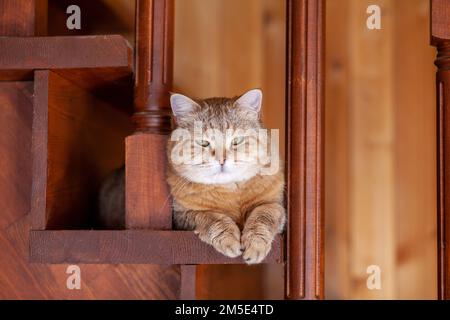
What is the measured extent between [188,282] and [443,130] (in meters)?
0.67

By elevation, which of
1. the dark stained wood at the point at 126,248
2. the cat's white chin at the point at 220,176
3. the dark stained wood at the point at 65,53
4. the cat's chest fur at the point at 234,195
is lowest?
→ the dark stained wood at the point at 126,248

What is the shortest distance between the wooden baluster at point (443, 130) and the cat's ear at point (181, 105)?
2.03 feet

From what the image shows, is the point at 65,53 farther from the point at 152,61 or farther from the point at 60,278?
the point at 60,278

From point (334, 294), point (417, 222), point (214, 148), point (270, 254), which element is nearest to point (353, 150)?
point (417, 222)

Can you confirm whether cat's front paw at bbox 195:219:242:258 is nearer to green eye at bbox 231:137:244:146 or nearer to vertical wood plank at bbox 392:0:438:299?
green eye at bbox 231:137:244:146

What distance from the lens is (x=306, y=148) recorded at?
1.33 m

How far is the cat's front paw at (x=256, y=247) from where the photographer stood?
1317 millimetres

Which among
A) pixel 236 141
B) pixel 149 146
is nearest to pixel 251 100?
pixel 236 141

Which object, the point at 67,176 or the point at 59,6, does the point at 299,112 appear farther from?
the point at 59,6

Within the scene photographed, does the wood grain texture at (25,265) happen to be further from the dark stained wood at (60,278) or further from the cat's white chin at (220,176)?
the cat's white chin at (220,176)

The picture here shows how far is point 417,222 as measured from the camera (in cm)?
200

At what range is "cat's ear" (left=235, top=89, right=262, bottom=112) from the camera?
1590 mm

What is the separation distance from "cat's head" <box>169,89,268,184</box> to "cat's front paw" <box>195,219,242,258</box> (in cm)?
19

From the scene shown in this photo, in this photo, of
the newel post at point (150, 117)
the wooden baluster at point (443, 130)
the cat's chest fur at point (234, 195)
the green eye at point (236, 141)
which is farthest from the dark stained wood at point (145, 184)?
the wooden baluster at point (443, 130)
